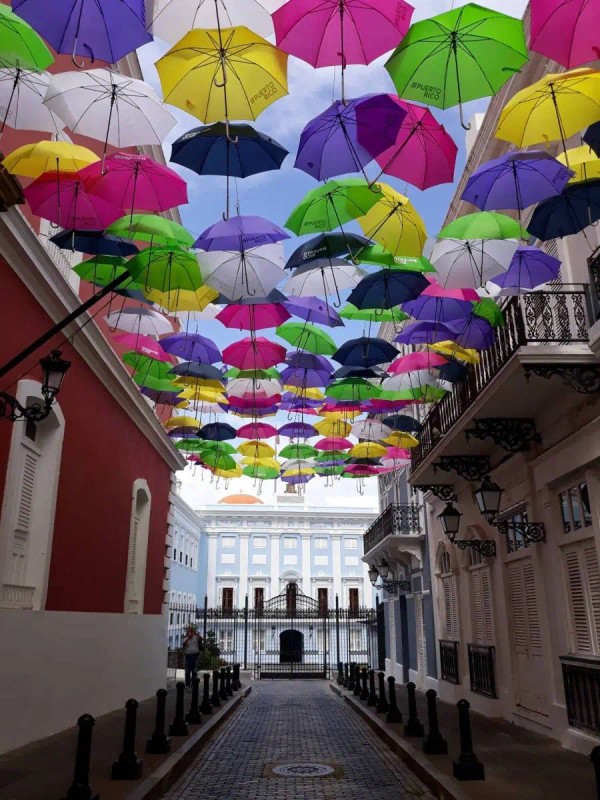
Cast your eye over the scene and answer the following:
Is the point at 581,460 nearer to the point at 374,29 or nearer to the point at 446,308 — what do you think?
the point at 446,308

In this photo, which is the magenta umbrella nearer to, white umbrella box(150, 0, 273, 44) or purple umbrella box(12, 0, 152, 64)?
white umbrella box(150, 0, 273, 44)

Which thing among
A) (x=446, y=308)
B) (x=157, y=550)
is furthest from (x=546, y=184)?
(x=157, y=550)

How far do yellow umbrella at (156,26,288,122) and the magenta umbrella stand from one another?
31 centimetres

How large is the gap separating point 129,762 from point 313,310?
6.05 meters

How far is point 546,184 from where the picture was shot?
22.8 feet

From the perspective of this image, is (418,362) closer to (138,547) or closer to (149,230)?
(149,230)

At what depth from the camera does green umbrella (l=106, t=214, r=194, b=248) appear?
7832 mm

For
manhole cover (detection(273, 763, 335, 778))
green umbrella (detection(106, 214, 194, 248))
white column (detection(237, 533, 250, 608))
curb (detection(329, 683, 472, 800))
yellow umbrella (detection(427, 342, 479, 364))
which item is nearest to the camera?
curb (detection(329, 683, 472, 800))

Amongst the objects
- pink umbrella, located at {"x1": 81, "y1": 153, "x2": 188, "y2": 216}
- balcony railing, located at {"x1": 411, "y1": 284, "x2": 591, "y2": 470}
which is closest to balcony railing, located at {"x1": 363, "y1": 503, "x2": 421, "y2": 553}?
balcony railing, located at {"x1": 411, "y1": 284, "x2": 591, "y2": 470}

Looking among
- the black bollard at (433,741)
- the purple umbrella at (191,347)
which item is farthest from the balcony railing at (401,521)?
the black bollard at (433,741)

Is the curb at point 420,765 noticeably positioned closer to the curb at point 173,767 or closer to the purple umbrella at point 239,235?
the curb at point 173,767

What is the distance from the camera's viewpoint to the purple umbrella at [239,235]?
26.5ft

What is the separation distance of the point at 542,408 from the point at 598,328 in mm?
2423

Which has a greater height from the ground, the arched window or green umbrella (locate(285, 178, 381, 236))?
green umbrella (locate(285, 178, 381, 236))
